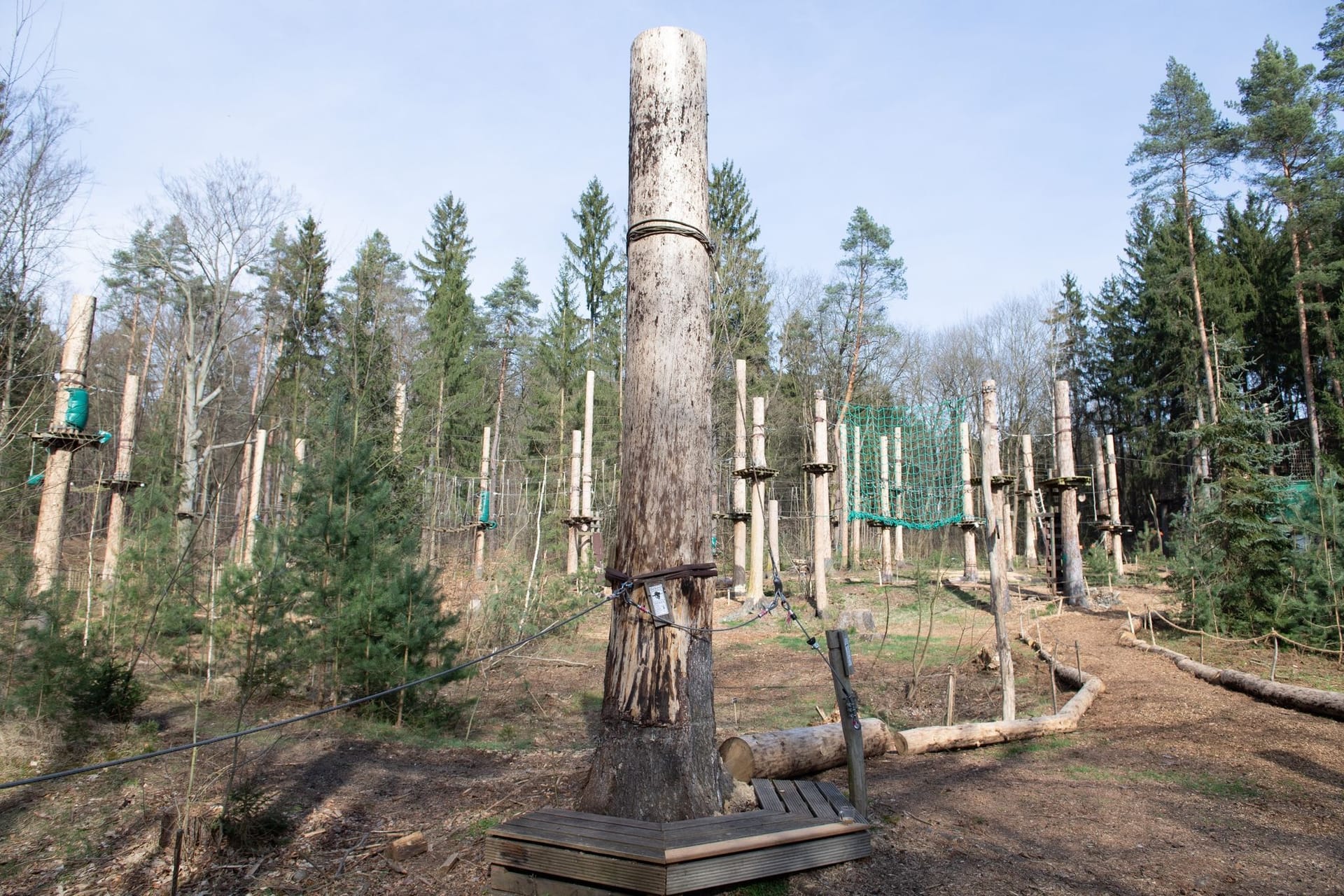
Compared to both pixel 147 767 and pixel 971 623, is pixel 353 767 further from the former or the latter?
pixel 971 623

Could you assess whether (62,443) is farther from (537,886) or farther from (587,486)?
(587,486)

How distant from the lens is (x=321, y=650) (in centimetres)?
626

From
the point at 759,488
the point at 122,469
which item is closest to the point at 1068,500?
the point at 759,488

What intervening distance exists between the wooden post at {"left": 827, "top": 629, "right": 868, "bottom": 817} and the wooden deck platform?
525 millimetres

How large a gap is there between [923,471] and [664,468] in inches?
700

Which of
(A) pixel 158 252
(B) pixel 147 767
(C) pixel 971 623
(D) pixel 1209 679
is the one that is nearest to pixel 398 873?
(B) pixel 147 767

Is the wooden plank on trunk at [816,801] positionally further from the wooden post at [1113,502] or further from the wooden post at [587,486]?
the wooden post at [1113,502]

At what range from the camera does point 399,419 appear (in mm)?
8336

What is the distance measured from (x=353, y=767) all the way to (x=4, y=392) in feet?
13.2

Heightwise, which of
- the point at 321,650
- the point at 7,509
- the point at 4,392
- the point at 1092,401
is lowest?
the point at 321,650

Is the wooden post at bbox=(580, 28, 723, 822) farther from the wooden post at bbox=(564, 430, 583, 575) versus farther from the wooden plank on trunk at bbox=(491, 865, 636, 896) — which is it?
the wooden post at bbox=(564, 430, 583, 575)

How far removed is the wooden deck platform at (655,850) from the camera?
2.57 metres

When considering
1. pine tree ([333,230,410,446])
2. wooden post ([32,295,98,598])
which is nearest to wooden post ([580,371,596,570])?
pine tree ([333,230,410,446])

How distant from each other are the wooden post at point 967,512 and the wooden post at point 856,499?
226cm
